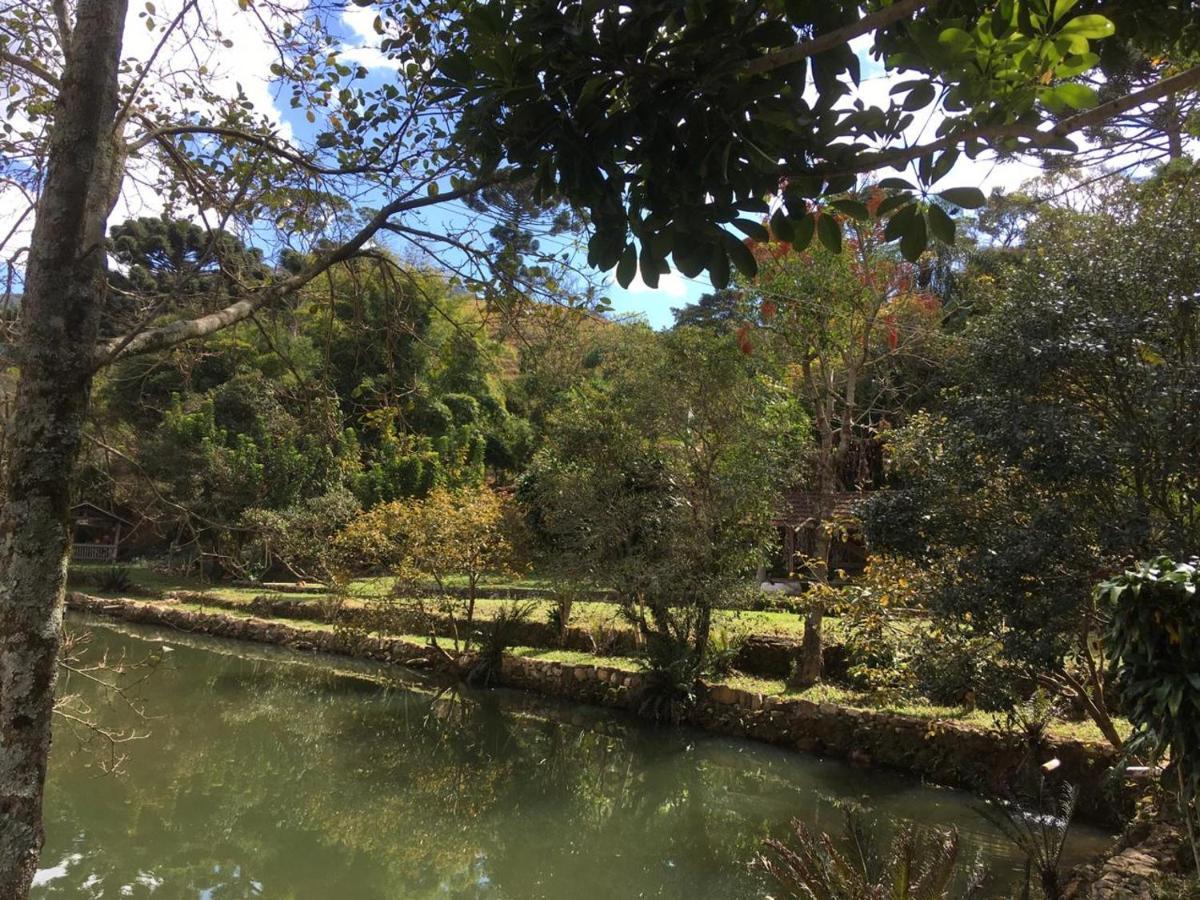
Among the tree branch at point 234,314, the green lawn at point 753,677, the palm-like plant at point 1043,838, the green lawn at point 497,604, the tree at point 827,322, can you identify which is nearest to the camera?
the tree branch at point 234,314

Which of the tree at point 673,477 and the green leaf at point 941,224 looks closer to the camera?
the green leaf at point 941,224

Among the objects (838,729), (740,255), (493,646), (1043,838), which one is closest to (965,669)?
(1043,838)

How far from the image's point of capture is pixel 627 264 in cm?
207

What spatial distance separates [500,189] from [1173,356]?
13.0 ft

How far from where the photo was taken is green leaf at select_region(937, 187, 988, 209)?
1.73 meters

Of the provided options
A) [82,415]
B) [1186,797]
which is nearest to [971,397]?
[1186,797]

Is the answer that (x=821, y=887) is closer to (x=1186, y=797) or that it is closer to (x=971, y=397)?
(x=1186, y=797)

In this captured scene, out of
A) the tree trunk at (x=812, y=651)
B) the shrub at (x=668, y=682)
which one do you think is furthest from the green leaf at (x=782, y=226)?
the shrub at (x=668, y=682)

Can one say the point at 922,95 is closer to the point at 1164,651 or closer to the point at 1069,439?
the point at 1164,651

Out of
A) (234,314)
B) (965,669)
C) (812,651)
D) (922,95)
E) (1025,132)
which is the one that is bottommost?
(812,651)

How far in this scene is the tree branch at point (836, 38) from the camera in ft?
5.64

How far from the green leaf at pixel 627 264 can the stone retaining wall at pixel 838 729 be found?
560 cm

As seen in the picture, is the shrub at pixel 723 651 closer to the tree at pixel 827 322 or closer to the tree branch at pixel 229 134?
the tree at pixel 827 322

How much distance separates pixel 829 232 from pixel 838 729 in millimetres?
7539
